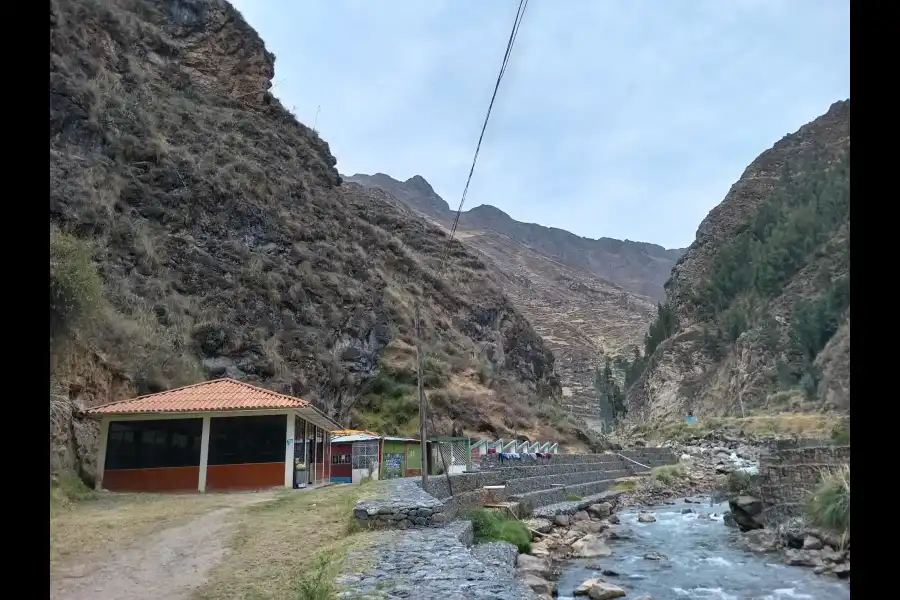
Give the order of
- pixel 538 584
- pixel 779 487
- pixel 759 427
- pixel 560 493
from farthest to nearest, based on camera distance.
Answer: pixel 560 493 < pixel 779 487 < pixel 538 584 < pixel 759 427

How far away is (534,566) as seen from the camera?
531 inches

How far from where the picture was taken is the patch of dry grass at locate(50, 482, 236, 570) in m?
6.94

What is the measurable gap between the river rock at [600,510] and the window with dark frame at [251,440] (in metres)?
12.9

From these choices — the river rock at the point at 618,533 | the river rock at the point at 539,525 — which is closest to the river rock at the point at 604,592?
the river rock at the point at 539,525

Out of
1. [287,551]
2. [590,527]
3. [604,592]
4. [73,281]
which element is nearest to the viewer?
[73,281]

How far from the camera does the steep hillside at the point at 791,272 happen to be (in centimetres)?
171

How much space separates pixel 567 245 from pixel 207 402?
535 ft

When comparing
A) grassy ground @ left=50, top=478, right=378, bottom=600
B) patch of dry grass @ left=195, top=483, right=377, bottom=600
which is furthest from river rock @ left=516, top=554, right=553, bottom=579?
patch of dry grass @ left=195, top=483, right=377, bottom=600

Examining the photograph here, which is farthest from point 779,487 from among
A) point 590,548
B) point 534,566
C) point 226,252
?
point 226,252

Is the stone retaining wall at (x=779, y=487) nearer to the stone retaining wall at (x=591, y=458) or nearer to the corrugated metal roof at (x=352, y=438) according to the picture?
the stone retaining wall at (x=591, y=458)

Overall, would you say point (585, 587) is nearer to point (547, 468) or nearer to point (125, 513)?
point (125, 513)

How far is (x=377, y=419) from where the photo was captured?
1156 inches

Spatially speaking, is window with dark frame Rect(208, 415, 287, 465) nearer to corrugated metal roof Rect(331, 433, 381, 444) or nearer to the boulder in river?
corrugated metal roof Rect(331, 433, 381, 444)
